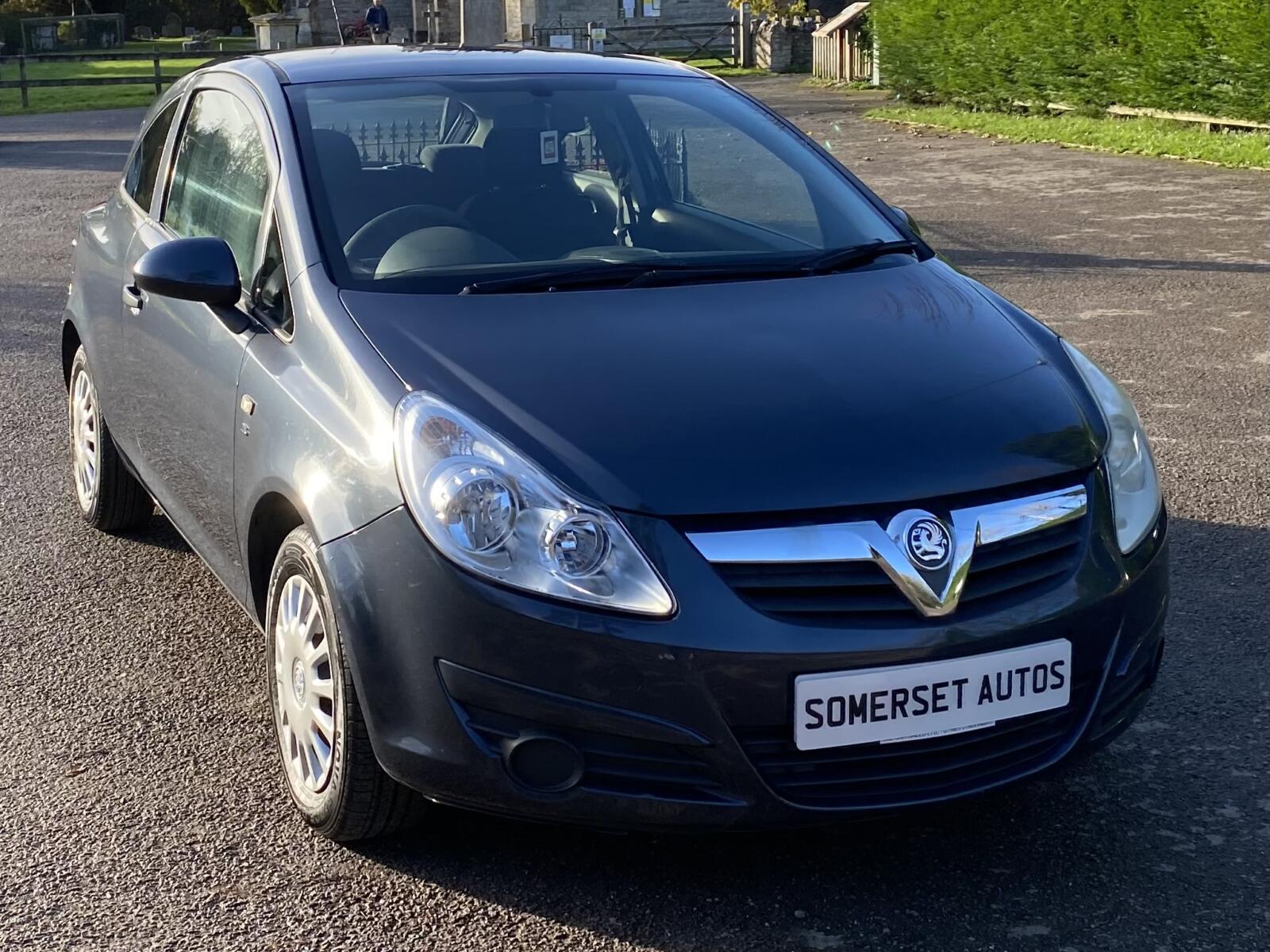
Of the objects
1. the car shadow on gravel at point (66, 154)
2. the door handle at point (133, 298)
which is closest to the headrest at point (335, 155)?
the door handle at point (133, 298)

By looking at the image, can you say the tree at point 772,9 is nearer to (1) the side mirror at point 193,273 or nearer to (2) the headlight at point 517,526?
(1) the side mirror at point 193,273

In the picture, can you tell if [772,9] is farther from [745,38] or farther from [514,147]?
[514,147]

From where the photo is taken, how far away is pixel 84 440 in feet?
17.8

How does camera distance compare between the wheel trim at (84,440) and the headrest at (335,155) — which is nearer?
the headrest at (335,155)

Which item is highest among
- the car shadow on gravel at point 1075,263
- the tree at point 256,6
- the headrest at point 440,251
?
the tree at point 256,6

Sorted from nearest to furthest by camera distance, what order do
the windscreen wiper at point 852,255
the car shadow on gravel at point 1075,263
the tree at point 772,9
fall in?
1. the windscreen wiper at point 852,255
2. the car shadow on gravel at point 1075,263
3. the tree at point 772,9

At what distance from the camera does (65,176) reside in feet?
58.2

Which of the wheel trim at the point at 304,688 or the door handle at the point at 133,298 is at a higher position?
the door handle at the point at 133,298

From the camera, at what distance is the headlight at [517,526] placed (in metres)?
2.73

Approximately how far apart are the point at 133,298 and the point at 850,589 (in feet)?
8.66

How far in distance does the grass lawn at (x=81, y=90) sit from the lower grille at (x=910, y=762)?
19388 mm

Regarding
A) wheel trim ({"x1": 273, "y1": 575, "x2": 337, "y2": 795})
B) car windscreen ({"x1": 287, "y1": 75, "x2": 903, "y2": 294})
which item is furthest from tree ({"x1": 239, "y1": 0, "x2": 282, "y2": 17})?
wheel trim ({"x1": 273, "y1": 575, "x2": 337, "y2": 795})

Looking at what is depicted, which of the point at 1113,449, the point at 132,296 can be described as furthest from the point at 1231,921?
the point at 132,296

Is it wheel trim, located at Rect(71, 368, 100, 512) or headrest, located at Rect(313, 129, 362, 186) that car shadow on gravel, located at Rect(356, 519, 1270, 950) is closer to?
headrest, located at Rect(313, 129, 362, 186)
